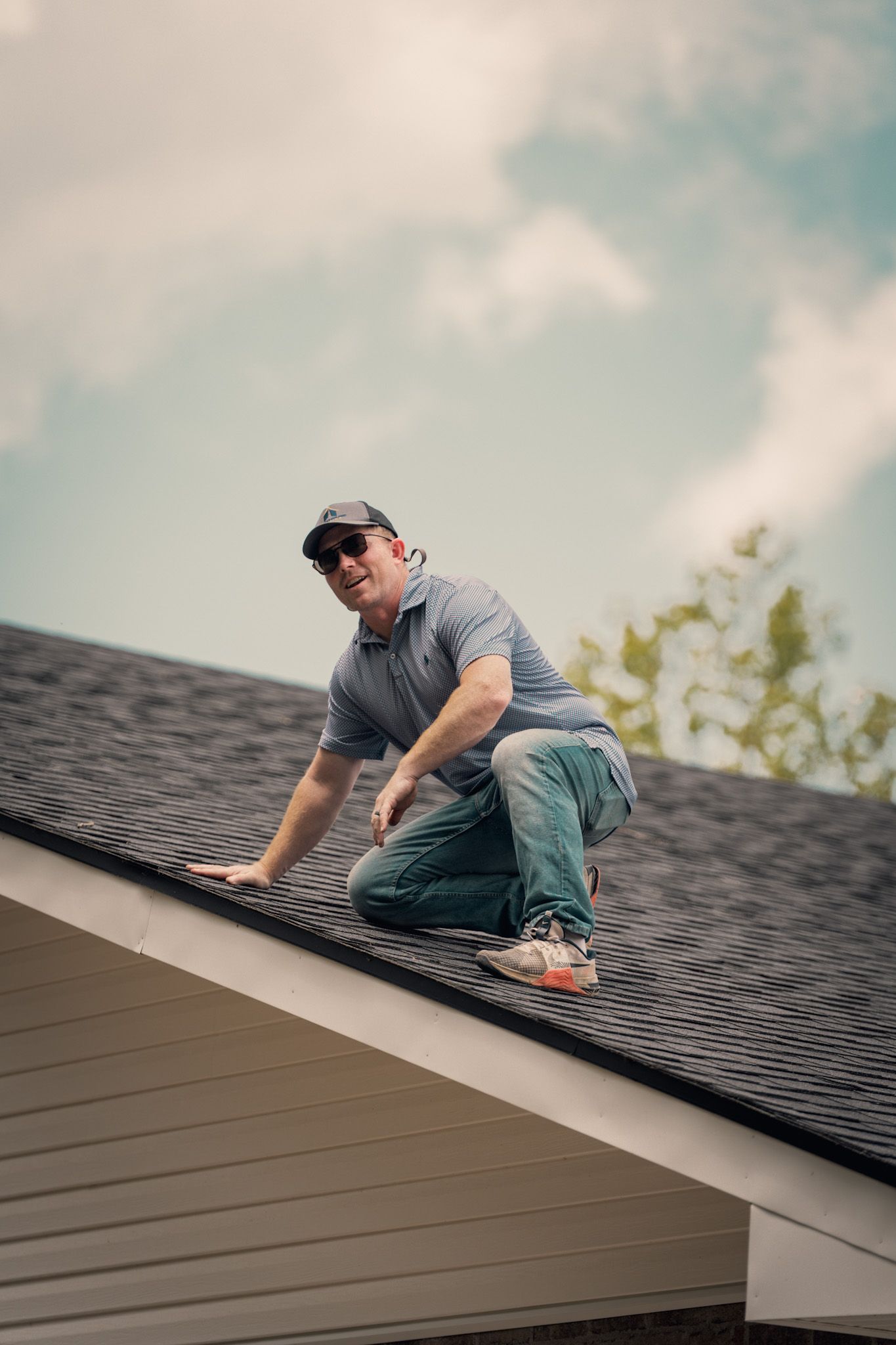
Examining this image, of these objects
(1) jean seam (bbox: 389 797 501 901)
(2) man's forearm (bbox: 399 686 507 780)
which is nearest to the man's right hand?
(1) jean seam (bbox: 389 797 501 901)

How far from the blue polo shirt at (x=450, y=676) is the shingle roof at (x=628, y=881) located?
2.09ft

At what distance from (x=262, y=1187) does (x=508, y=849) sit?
4.72 feet

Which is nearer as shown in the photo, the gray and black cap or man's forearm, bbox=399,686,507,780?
man's forearm, bbox=399,686,507,780

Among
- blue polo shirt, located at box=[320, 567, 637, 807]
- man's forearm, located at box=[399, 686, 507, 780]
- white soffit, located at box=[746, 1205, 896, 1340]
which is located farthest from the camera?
blue polo shirt, located at box=[320, 567, 637, 807]

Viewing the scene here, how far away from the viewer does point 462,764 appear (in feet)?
14.2

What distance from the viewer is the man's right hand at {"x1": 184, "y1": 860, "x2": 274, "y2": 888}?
417 centimetres

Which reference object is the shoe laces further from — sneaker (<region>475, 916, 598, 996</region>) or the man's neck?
the man's neck

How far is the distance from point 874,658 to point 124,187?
34836 mm

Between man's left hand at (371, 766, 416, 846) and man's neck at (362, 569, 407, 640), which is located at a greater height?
man's neck at (362, 569, 407, 640)

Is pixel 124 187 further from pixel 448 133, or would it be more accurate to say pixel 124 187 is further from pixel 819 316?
pixel 819 316

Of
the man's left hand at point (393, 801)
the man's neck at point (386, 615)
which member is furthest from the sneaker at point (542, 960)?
the man's neck at point (386, 615)

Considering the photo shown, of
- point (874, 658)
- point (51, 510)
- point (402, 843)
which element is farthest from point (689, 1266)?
point (51, 510)

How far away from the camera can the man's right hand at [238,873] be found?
4172 mm

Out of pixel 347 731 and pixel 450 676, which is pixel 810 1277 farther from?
pixel 347 731
